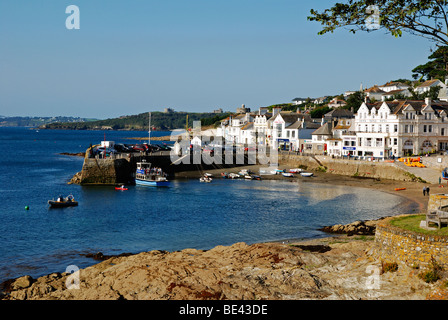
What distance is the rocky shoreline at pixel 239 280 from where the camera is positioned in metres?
17.4

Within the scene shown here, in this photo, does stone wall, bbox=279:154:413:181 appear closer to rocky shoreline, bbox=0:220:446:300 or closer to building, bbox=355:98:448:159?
building, bbox=355:98:448:159

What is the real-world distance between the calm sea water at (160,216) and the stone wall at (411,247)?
1539cm

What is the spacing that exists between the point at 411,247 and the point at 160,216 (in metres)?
28.9

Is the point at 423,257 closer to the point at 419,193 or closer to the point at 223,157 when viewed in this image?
the point at 419,193

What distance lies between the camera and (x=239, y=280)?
19.1m

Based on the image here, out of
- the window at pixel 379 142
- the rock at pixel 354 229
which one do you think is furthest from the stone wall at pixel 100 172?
the window at pixel 379 142

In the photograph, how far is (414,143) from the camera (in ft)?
226

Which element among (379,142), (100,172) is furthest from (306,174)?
(100,172)

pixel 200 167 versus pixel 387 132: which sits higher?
pixel 387 132

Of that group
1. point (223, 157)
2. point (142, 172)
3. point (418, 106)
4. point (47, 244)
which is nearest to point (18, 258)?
point (47, 244)

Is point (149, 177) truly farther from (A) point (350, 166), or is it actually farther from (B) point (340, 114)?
(B) point (340, 114)

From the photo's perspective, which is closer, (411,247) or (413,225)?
(411,247)
